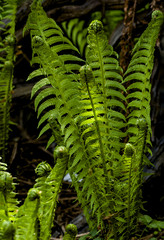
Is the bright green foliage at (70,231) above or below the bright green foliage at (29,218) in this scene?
below

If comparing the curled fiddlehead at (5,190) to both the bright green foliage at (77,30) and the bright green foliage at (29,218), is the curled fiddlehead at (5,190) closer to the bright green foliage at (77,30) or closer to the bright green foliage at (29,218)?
the bright green foliage at (29,218)

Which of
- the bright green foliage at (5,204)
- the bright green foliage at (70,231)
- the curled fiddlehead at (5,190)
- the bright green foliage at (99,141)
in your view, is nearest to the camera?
the bright green foliage at (5,204)

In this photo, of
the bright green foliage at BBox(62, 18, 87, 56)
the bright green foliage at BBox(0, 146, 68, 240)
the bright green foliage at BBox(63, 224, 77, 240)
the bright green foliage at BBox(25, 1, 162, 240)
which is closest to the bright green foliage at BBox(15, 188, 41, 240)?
the bright green foliage at BBox(0, 146, 68, 240)

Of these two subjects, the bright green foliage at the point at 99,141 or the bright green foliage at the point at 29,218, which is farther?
the bright green foliage at the point at 99,141

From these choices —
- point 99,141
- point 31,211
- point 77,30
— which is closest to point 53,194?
point 31,211

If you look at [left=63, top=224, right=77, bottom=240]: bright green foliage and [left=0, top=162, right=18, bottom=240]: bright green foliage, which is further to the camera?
[left=63, top=224, right=77, bottom=240]: bright green foliage

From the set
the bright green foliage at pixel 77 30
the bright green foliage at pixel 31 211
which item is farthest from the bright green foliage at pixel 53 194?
the bright green foliage at pixel 77 30

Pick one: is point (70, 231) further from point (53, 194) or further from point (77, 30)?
point (77, 30)

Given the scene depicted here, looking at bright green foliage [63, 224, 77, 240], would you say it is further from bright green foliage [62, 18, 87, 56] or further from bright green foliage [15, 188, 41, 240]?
bright green foliage [62, 18, 87, 56]

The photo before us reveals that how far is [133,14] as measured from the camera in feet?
7.09

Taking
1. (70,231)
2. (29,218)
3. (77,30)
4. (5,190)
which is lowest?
(70,231)

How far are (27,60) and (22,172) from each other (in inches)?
42.4

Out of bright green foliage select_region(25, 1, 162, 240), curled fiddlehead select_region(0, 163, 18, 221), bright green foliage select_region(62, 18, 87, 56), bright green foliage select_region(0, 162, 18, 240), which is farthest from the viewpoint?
bright green foliage select_region(62, 18, 87, 56)

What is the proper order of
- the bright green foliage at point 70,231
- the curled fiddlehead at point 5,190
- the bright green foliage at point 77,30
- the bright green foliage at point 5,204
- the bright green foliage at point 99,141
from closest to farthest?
the bright green foliage at point 5,204
the curled fiddlehead at point 5,190
the bright green foliage at point 70,231
the bright green foliage at point 99,141
the bright green foliage at point 77,30
